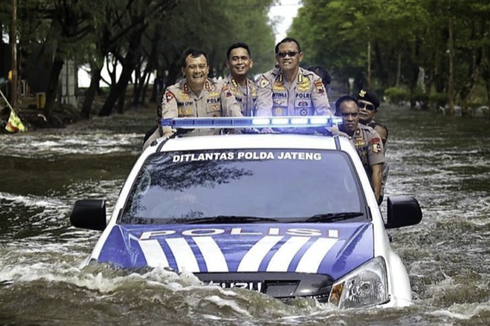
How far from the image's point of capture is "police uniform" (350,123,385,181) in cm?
892

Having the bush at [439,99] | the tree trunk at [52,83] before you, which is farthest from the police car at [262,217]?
the bush at [439,99]

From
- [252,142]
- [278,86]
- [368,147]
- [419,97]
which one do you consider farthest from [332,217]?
[419,97]

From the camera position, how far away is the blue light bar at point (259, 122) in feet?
21.7

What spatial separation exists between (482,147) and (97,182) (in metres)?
11.2

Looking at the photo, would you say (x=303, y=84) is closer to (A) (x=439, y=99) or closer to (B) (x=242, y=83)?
(B) (x=242, y=83)

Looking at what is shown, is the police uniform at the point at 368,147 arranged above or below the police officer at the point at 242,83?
below

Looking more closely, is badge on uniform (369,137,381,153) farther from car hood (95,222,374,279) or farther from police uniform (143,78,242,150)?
car hood (95,222,374,279)

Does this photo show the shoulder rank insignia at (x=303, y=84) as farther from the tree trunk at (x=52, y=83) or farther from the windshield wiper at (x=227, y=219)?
the tree trunk at (x=52, y=83)

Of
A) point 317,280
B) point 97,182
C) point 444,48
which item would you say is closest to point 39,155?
point 97,182

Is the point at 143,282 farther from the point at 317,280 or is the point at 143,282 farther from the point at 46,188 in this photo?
the point at 46,188

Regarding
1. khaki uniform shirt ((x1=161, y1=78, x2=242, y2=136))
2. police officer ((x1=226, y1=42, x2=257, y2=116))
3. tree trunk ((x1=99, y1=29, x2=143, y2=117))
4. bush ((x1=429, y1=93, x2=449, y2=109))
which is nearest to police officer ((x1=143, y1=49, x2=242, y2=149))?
khaki uniform shirt ((x1=161, y1=78, x2=242, y2=136))

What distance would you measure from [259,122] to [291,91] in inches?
92.3

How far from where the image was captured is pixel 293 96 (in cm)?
898

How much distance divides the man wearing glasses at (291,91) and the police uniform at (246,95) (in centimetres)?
34
